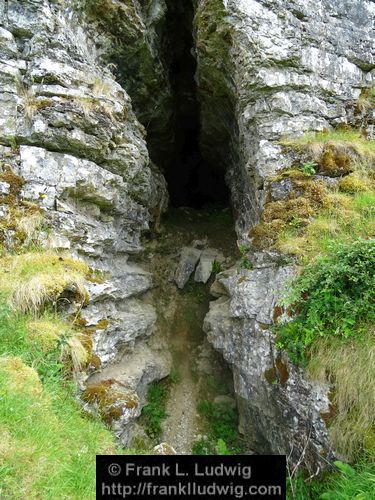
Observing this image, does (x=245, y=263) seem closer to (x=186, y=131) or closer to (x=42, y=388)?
(x=42, y=388)

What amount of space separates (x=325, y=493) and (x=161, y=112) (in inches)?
467

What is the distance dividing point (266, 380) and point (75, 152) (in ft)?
19.9

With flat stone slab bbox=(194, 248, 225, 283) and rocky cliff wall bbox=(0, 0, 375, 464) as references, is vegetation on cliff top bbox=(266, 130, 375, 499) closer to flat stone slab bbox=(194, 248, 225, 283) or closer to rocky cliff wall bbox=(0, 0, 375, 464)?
rocky cliff wall bbox=(0, 0, 375, 464)

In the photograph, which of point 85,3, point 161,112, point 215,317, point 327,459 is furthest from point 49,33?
point 327,459

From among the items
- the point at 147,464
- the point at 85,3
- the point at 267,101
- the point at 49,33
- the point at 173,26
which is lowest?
the point at 147,464

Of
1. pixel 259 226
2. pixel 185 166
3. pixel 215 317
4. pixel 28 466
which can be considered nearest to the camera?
pixel 28 466

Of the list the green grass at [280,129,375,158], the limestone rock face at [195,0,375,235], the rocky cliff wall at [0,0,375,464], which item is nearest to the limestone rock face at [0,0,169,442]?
the rocky cliff wall at [0,0,375,464]

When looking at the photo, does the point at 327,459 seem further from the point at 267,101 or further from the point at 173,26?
the point at 173,26

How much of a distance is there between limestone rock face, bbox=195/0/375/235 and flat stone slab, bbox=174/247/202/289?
7.21 feet

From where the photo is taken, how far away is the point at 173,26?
1166 centimetres

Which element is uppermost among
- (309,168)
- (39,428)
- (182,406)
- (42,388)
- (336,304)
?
(309,168)

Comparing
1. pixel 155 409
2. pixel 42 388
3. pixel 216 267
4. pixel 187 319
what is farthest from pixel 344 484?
pixel 216 267

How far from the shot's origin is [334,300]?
187 inches

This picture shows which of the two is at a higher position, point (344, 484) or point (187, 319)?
point (187, 319)
